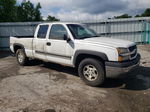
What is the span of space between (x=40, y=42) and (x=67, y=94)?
2.64m

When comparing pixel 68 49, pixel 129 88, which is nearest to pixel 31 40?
pixel 68 49

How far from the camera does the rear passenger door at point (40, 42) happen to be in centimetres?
608

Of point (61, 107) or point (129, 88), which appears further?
point (129, 88)

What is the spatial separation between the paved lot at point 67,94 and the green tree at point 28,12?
23982 millimetres

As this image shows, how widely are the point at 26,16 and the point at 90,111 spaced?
28.7 metres

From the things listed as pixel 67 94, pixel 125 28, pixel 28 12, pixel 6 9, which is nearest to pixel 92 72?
pixel 67 94

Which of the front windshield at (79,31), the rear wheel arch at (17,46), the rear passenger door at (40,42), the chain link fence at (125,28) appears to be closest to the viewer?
the front windshield at (79,31)

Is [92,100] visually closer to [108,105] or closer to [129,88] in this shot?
[108,105]

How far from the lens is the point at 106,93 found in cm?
445

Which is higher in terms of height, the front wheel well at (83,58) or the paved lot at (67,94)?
the front wheel well at (83,58)

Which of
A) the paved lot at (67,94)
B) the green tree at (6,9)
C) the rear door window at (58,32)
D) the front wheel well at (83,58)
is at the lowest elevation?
the paved lot at (67,94)

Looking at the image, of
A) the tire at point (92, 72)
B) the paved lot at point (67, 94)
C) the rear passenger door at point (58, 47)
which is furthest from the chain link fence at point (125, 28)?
the tire at point (92, 72)

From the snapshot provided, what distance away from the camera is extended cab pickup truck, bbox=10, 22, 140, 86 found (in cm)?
433

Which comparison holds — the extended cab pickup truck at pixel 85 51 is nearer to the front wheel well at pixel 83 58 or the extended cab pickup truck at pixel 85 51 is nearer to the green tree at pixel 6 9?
the front wheel well at pixel 83 58
